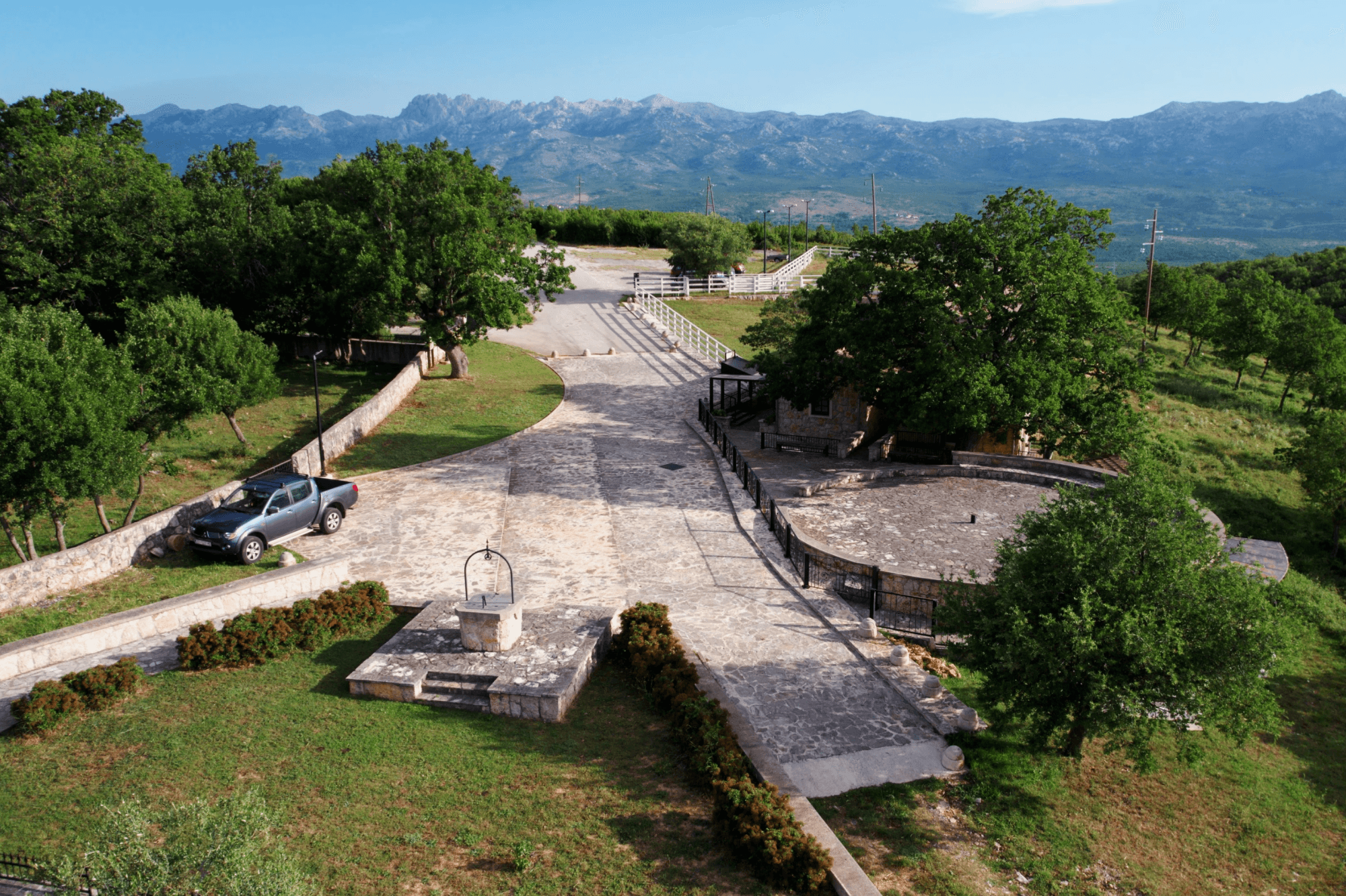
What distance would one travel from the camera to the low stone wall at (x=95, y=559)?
15.3 metres

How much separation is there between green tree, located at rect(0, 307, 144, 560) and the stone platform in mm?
8404

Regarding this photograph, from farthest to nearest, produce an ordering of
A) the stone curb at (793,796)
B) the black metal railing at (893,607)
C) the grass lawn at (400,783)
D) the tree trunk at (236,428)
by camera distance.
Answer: the tree trunk at (236,428)
the black metal railing at (893,607)
the grass lawn at (400,783)
the stone curb at (793,796)

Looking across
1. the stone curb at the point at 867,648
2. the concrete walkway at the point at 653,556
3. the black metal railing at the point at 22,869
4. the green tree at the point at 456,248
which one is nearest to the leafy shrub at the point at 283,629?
the concrete walkway at the point at 653,556

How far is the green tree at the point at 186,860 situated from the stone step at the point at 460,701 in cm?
534

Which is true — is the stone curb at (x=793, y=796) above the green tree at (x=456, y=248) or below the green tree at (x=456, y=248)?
below

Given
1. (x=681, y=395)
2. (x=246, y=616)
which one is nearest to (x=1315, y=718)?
(x=246, y=616)

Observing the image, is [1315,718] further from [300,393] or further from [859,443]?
[300,393]

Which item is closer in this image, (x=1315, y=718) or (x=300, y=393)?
(x=1315, y=718)

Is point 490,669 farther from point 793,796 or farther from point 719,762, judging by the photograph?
point 793,796

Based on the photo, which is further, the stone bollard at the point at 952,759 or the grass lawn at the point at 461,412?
the grass lawn at the point at 461,412

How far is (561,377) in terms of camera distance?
37.8 m

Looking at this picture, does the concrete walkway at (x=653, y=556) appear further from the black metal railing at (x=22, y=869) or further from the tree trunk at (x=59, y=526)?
the black metal railing at (x=22, y=869)

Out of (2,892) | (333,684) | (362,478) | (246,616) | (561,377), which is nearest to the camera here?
(2,892)

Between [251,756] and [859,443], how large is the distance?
70.5 ft
